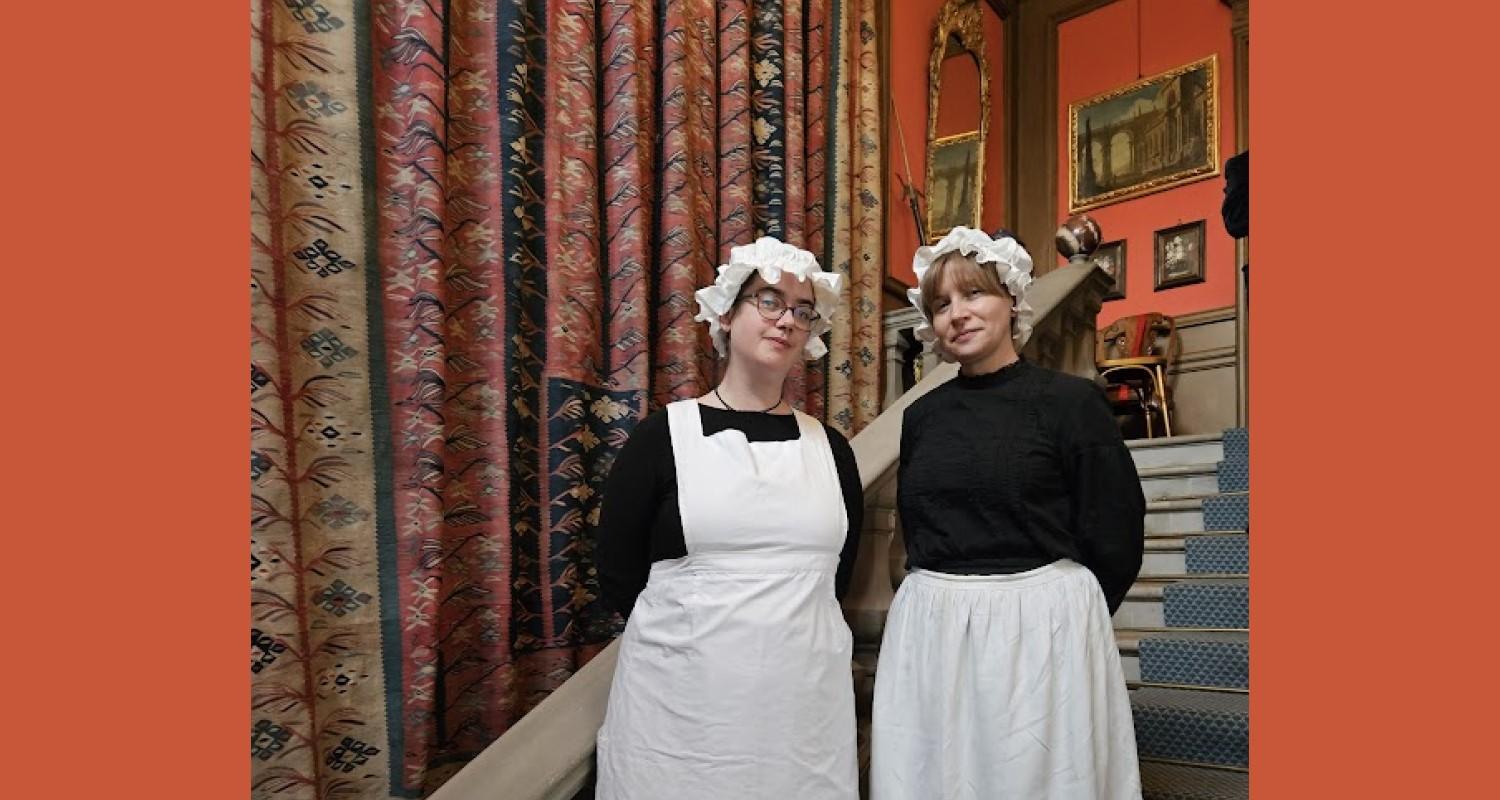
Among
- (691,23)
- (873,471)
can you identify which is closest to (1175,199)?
(691,23)

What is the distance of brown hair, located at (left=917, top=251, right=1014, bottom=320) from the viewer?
69.6 inches

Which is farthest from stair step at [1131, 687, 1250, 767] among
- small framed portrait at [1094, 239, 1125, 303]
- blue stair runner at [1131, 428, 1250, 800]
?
small framed portrait at [1094, 239, 1125, 303]

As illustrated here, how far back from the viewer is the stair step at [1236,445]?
130 inches

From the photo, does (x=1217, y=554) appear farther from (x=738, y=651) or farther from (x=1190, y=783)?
(x=738, y=651)

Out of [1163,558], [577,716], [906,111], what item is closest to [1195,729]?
[1163,558]

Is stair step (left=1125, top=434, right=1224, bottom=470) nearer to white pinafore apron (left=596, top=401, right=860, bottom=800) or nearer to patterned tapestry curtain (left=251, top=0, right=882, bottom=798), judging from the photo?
patterned tapestry curtain (left=251, top=0, right=882, bottom=798)

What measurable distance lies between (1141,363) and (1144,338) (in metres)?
0.28

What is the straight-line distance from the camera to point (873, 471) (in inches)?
87.6

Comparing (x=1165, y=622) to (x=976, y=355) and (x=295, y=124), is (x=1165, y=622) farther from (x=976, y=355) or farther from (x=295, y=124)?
(x=295, y=124)

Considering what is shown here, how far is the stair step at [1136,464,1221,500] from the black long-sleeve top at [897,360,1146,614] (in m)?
1.93

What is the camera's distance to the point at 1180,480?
3.54 m

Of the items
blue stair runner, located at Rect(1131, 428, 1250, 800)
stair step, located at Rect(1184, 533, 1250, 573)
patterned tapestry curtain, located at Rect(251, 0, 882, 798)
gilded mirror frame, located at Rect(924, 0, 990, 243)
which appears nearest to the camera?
patterned tapestry curtain, located at Rect(251, 0, 882, 798)

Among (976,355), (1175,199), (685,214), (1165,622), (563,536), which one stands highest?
(1175,199)

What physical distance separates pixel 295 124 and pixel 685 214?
52.7 inches
